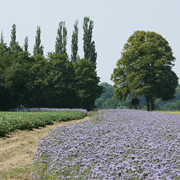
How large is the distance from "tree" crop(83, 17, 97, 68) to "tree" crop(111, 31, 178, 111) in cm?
594

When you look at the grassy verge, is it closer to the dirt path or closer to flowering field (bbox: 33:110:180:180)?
the dirt path

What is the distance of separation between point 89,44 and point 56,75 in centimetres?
1012

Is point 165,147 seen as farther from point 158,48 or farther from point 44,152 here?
point 158,48

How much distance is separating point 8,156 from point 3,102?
31845 millimetres

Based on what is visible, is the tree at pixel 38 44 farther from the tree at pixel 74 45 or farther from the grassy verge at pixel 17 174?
the grassy verge at pixel 17 174

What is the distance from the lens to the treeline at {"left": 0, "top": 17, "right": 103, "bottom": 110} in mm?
45191

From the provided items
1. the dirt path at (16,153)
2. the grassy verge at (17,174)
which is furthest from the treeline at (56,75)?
the grassy verge at (17,174)

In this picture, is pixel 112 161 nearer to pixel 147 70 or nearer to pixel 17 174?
pixel 17 174

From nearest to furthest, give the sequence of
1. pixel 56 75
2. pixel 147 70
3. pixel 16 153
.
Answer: pixel 16 153 → pixel 147 70 → pixel 56 75

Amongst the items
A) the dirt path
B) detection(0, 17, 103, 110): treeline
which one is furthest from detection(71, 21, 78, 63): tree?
the dirt path

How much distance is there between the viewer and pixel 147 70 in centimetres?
4759

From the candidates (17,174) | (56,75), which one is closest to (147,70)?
(56,75)

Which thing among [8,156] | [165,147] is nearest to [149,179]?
[165,147]

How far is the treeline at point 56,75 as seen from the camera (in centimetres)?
4519
